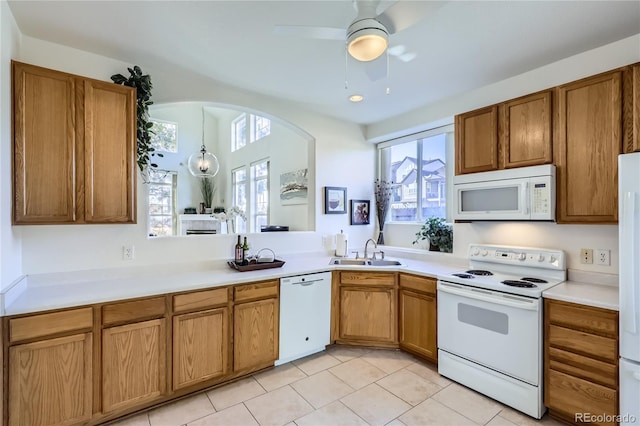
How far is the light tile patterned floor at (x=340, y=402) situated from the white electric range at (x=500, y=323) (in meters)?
0.15

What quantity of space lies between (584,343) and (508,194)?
1.14 m

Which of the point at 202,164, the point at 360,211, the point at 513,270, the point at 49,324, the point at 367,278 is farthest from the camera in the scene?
the point at 202,164

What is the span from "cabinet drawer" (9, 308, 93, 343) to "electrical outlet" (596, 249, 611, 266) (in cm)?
357

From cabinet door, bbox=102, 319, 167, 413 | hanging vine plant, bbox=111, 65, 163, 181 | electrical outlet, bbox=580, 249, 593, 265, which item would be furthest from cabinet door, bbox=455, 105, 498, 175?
cabinet door, bbox=102, 319, 167, 413

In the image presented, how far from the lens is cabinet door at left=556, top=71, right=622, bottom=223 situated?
1950mm

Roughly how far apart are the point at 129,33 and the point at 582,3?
9.49 feet

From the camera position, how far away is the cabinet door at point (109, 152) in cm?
206

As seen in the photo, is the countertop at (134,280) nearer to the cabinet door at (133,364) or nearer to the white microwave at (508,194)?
the cabinet door at (133,364)

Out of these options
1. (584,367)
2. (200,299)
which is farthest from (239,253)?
(584,367)

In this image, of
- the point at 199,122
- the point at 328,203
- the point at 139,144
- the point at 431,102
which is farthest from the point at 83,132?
the point at 199,122

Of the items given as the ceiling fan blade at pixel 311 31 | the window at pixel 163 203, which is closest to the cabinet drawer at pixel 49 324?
the ceiling fan blade at pixel 311 31

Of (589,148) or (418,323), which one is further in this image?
(418,323)

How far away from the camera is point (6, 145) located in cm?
176

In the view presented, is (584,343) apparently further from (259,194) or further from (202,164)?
(259,194)
